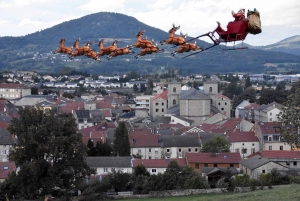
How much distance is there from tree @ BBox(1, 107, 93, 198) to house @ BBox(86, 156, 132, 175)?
8.00 metres

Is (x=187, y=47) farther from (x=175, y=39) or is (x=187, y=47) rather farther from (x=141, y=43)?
(x=141, y=43)

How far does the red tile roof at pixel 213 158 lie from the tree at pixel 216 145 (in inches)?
141

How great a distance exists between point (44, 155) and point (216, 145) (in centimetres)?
2012

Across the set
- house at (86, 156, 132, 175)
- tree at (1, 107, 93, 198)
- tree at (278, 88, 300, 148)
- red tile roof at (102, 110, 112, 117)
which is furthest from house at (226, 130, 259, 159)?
red tile roof at (102, 110, 112, 117)

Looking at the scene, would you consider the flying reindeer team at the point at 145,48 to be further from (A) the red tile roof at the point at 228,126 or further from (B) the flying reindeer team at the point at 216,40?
(A) the red tile roof at the point at 228,126

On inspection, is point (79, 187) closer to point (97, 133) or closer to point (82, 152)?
point (82, 152)

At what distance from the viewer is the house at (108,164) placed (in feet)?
160

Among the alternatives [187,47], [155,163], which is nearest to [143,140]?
[155,163]

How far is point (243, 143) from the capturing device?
6325 cm

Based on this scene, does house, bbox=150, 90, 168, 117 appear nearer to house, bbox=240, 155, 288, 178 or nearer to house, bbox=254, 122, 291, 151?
house, bbox=254, 122, 291, 151

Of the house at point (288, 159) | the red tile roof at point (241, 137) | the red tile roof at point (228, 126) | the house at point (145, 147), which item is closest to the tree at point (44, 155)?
the house at point (288, 159)

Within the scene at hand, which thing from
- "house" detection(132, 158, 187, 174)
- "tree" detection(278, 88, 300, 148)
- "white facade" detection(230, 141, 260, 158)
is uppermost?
"tree" detection(278, 88, 300, 148)

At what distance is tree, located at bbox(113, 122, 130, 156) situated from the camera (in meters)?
55.3

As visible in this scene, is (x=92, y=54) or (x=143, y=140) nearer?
(x=92, y=54)
